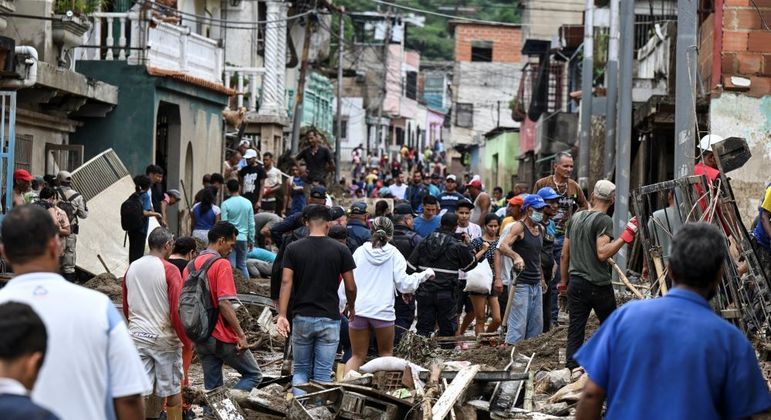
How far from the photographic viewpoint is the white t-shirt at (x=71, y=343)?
5383 mm

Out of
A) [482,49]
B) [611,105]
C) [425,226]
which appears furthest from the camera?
[482,49]

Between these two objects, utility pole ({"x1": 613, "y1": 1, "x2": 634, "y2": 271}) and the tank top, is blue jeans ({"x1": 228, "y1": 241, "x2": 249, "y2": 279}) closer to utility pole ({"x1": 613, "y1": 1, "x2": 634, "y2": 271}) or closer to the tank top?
utility pole ({"x1": 613, "y1": 1, "x2": 634, "y2": 271})

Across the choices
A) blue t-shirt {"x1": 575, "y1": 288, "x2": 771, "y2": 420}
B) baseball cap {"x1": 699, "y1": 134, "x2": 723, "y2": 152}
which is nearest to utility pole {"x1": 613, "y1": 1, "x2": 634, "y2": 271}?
baseball cap {"x1": 699, "y1": 134, "x2": 723, "y2": 152}

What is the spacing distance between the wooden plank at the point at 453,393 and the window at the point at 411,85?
78946mm

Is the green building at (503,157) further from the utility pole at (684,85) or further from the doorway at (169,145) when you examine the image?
the utility pole at (684,85)

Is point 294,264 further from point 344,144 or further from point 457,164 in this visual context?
point 457,164

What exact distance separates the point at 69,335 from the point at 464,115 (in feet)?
270

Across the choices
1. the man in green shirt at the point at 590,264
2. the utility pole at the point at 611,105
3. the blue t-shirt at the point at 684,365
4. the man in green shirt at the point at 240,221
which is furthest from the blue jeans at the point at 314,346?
the utility pole at the point at 611,105

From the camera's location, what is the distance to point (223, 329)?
36.5ft

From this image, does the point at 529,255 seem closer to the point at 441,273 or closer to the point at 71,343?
the point at 441,273

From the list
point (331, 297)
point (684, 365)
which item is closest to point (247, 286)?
point (331, 297)

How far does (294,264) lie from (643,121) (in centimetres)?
1283

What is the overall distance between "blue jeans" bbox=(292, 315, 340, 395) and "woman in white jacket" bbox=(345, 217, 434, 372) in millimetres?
915

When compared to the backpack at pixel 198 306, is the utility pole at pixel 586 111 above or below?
above
